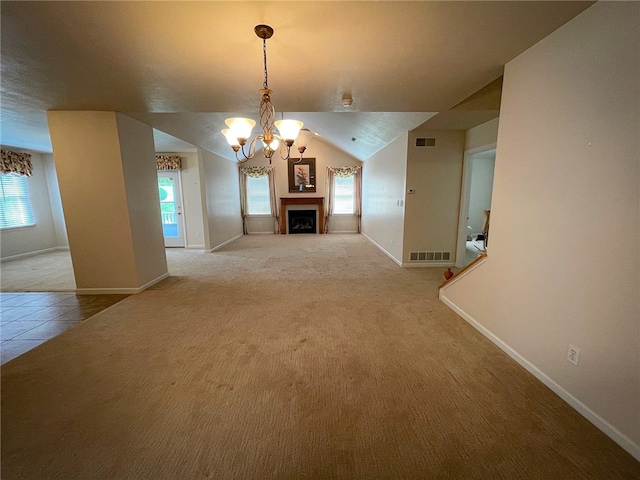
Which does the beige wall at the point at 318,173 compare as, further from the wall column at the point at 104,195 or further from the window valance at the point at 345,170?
the wall column at the point at 104,195

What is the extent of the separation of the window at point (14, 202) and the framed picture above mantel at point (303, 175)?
640cm

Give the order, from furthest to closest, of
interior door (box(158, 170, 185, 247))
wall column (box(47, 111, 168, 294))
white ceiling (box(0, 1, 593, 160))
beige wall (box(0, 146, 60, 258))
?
interior door (box(158, 170, 185, 247))
beige wall (box(0, 146, 60, 258))
wall column (box(47, 111, 168, 294))
white ceiling (box(0, 1, 593, 160))

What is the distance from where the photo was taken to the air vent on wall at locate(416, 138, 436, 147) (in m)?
4.17

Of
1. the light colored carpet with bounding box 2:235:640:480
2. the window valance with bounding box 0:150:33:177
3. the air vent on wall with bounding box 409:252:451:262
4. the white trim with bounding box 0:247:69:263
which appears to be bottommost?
the light colored carpet with bounding box 2:235:640:480

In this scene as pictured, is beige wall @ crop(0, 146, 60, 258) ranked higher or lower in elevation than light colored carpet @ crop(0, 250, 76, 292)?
higher

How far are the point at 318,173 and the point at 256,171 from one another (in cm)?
206

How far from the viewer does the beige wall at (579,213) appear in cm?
124

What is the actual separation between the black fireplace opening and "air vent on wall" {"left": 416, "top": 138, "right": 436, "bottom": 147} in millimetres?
4732

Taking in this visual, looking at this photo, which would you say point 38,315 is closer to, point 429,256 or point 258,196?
point 429,256

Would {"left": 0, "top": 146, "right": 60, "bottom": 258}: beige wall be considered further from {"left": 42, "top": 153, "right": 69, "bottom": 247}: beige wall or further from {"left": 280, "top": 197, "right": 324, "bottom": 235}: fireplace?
{"left": 280, "top": 197, "right": 324, "bottom": 235}: fireplace

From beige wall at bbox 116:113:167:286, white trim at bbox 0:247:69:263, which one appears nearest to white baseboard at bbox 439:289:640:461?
Answer: beige wall at bbox 116:113:167:286

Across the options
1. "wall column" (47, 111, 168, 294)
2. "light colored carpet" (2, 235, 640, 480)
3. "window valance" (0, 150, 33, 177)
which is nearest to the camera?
"light colored carpet" (2, 235, 640, 480)

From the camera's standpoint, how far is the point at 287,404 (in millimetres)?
1557

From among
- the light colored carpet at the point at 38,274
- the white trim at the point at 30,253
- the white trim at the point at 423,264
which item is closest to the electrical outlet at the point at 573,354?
the white trim at the point at 423,264
